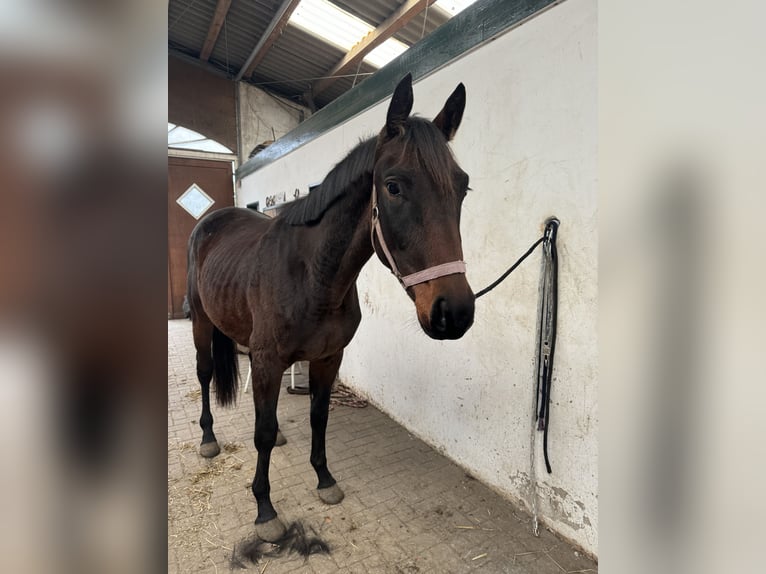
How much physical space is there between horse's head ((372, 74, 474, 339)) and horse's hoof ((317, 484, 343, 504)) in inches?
50.5

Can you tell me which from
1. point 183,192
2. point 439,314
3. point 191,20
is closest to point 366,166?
point 439,314

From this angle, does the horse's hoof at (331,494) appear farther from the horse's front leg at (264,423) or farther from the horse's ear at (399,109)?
Answer: the horse's ear at (399,109)

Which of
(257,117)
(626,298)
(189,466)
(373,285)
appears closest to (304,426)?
(189,466)

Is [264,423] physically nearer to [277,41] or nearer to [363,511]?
[363,511]

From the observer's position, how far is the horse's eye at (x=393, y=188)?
1.19 metres

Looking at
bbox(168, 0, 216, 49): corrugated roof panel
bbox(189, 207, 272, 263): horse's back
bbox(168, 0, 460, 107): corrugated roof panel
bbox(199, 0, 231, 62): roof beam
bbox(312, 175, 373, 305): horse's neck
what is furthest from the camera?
bbox(168, 0, 216, 49): corrugated roof panel

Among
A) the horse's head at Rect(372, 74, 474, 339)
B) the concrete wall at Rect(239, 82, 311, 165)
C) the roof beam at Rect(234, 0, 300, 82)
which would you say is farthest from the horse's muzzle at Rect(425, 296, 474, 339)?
the concrete wall at Rect(239, 82, 311, 165)

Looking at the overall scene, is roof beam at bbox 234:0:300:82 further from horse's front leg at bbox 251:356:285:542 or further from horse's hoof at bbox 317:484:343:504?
horse's hoof at bbox 317:484:343:504

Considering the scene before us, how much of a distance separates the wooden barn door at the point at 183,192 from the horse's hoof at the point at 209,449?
5.25 meters

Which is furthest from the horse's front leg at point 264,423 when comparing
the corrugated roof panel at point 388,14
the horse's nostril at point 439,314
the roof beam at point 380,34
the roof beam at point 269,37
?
the roof beam at point 269,37

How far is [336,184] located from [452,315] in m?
0.79

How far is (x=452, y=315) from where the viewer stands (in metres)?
1.06

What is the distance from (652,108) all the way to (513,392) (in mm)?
1778

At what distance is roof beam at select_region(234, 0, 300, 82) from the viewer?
4.64 metres
